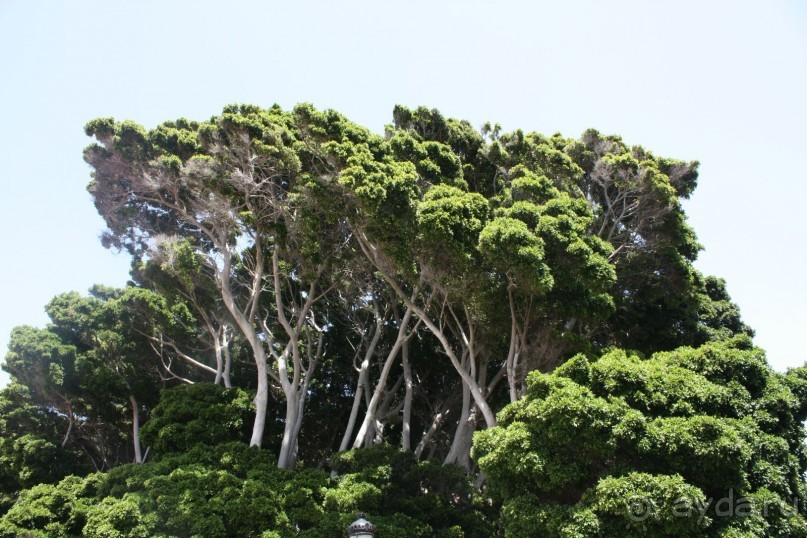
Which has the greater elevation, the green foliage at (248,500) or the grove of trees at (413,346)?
the grove of trees at (413,346)

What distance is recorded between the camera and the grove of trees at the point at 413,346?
10578 mm

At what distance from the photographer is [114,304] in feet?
67.7

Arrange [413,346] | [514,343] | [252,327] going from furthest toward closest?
[413,346] < [252,327] < [514,343]

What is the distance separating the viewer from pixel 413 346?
21250 millimetres

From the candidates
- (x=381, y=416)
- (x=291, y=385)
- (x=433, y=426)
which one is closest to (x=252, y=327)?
(x=291, y=385)

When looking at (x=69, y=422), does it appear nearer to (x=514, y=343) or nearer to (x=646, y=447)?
(x=514, y=343)

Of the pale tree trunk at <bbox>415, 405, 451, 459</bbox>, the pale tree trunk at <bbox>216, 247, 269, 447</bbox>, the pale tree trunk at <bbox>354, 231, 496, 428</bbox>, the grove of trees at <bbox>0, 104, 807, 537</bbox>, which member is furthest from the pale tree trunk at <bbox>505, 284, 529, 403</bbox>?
the pale tree trunk at <bbox>216, 247, 269, 447</bbox>

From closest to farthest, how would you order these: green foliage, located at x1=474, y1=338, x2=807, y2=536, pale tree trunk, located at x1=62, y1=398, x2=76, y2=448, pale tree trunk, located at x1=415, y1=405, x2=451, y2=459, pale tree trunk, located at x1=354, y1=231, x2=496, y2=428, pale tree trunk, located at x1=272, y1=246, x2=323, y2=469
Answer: green foliage, located at x1=474, y1=338, x2=807, y2=536 → pale tree trunk, located at x1=354, y1=231, x2=496, y2=428 → pale tree trunk, located at x1=272, y1=246, x2=323, y2=469 → pale tree trunk, located at x1=415, y1=405, x2=451, y2=459 → pale tree trunk, located at x1=62, y1=398, x2=76, y2=448

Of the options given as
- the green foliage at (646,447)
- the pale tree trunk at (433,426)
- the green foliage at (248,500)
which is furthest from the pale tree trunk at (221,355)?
the green foliage at (646,447)

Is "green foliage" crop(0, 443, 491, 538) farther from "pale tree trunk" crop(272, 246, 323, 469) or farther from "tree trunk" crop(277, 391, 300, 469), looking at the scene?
"pale tree trunk" crop(272, 246, 323, 469)

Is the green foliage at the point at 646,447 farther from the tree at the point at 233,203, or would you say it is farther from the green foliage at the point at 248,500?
the tree at the point at 233,203

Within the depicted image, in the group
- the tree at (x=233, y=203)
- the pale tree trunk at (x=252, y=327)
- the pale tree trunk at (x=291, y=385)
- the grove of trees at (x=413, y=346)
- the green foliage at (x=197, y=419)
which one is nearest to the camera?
the grove of trees at (x=413, y=346)

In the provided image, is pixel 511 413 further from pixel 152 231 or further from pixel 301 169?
pixel 152 231

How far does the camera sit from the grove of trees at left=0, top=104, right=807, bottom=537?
10.6m
